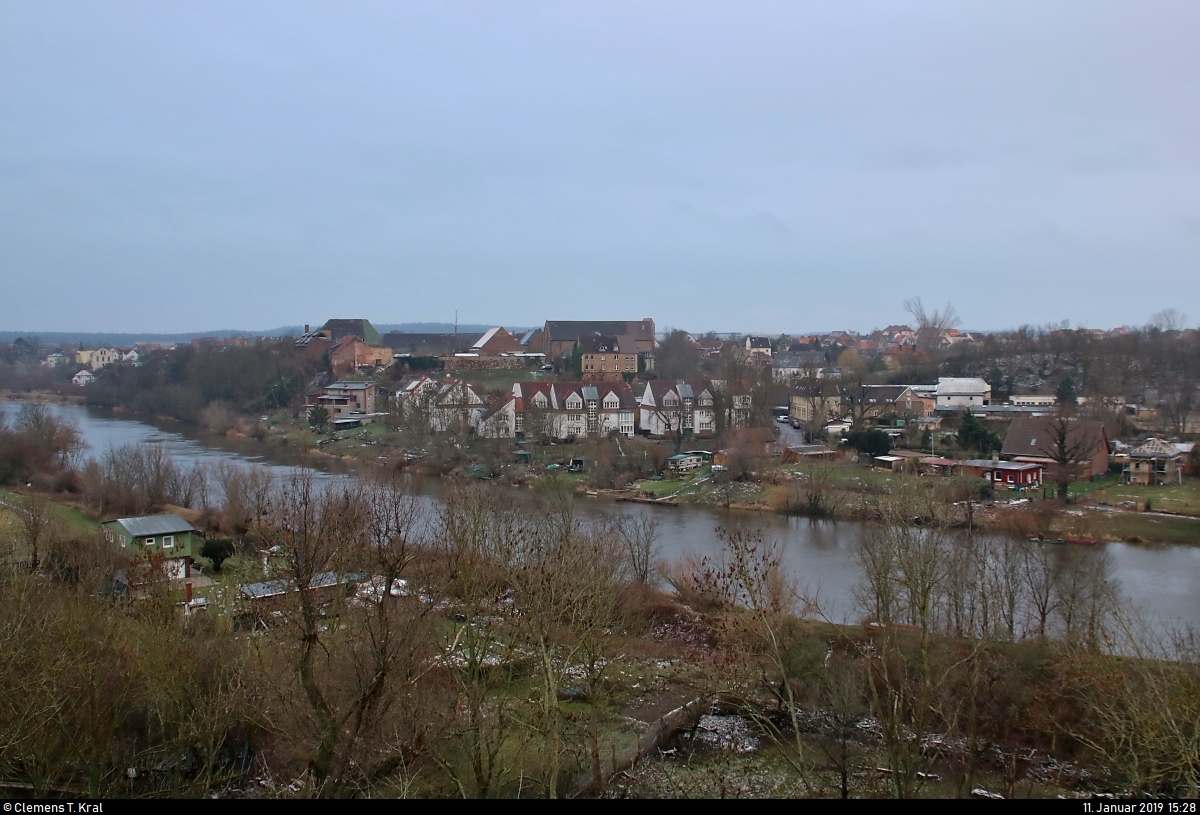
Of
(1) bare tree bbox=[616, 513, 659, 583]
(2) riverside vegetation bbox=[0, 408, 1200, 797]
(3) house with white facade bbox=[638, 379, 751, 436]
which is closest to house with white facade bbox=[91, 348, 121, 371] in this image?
(3) house with white facade bbox=[638, 379, 751, 436]

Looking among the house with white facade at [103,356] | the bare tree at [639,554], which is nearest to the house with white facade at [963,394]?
the bare tree at [639,554]

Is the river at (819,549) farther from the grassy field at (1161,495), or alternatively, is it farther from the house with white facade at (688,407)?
the house with white facade at (688,407)

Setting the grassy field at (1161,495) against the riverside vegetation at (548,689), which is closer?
the riverside vegetation at (548,689)

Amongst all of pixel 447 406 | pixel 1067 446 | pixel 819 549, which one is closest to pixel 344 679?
pixel 819 549

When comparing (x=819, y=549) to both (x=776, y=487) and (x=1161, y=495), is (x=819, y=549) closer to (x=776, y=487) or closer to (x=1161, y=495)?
(x=776, y=487)

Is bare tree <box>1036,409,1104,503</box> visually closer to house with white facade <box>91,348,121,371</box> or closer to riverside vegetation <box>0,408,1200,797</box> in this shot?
riverside vegetation <box>0,408,1200,797</box>

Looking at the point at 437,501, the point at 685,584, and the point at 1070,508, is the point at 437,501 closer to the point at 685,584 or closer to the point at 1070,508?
the point at 685,584

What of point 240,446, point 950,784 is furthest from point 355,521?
point 240,446
